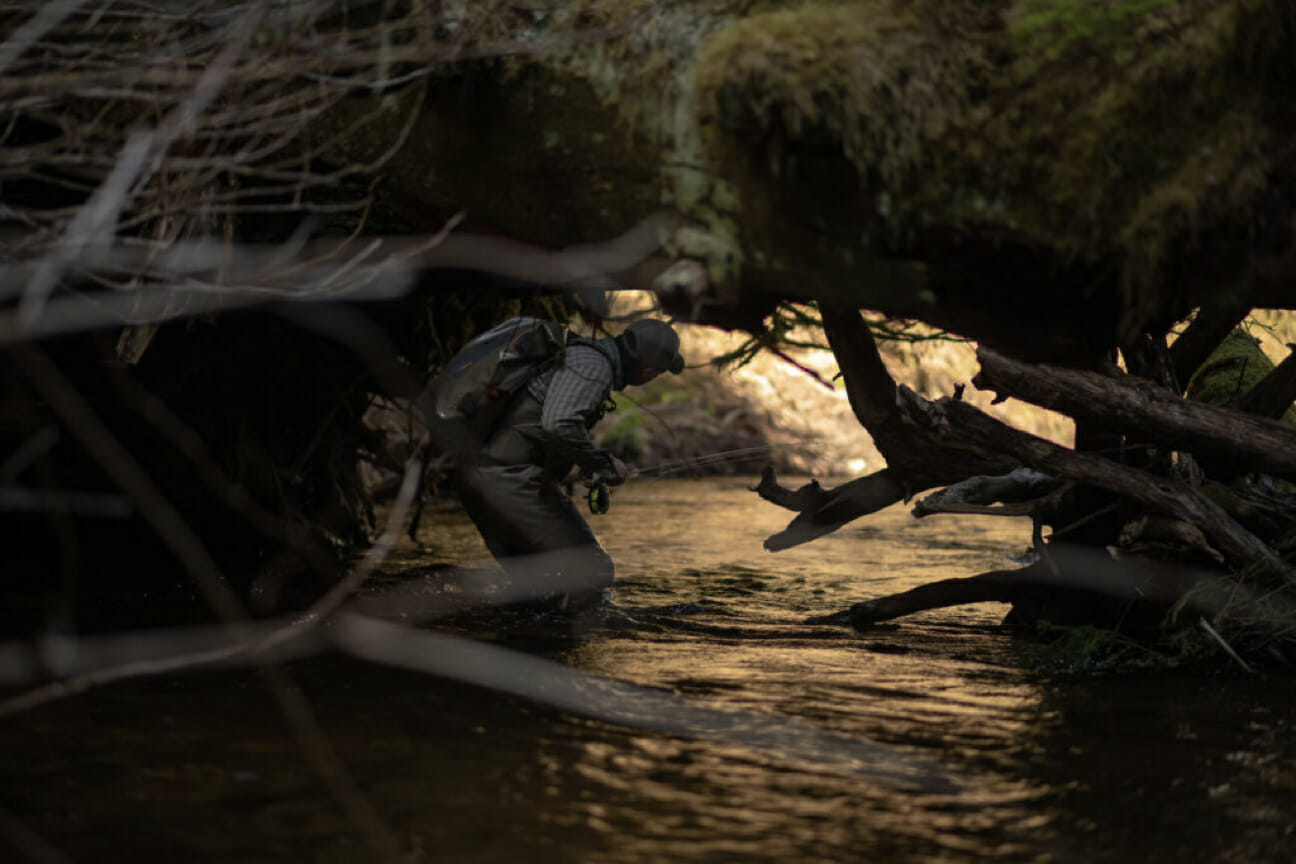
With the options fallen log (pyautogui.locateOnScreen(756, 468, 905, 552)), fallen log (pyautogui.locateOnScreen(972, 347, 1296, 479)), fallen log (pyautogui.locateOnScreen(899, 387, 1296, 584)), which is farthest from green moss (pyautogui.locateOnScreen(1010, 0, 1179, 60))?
fallen log (pyautogui.locateOnScreen(756, 468, 905, 552))

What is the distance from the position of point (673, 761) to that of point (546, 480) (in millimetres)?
2977

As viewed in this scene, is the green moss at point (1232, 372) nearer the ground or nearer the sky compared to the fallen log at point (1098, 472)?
nearer the sky

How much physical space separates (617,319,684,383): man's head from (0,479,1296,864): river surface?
1.60 meters

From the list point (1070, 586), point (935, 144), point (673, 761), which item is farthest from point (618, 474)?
point (935, 144)

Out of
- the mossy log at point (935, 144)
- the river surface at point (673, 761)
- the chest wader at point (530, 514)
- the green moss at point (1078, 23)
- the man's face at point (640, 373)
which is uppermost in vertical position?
the green moss at point (1078, 23)

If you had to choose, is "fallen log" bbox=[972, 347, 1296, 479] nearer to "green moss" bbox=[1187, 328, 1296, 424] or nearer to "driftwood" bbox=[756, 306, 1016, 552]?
"driftwood" bbox=[756, 306, 1016, 552]

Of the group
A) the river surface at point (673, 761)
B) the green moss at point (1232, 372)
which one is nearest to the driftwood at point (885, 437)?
the river surface at point (673, 761)

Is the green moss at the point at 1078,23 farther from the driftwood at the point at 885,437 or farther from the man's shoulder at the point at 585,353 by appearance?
the man's shoulder at the point at 585,353

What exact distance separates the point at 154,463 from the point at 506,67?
3.91 meters

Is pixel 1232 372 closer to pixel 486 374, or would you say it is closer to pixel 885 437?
Result: pixel 885 437

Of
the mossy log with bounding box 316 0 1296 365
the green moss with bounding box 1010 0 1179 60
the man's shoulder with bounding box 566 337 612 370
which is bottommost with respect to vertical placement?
the man's shoulder with bounding box 566 337 612 370

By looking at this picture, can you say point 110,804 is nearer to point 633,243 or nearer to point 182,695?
point 182,695

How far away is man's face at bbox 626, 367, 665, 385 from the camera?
21.3ft

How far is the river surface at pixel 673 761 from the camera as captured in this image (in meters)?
2.99
